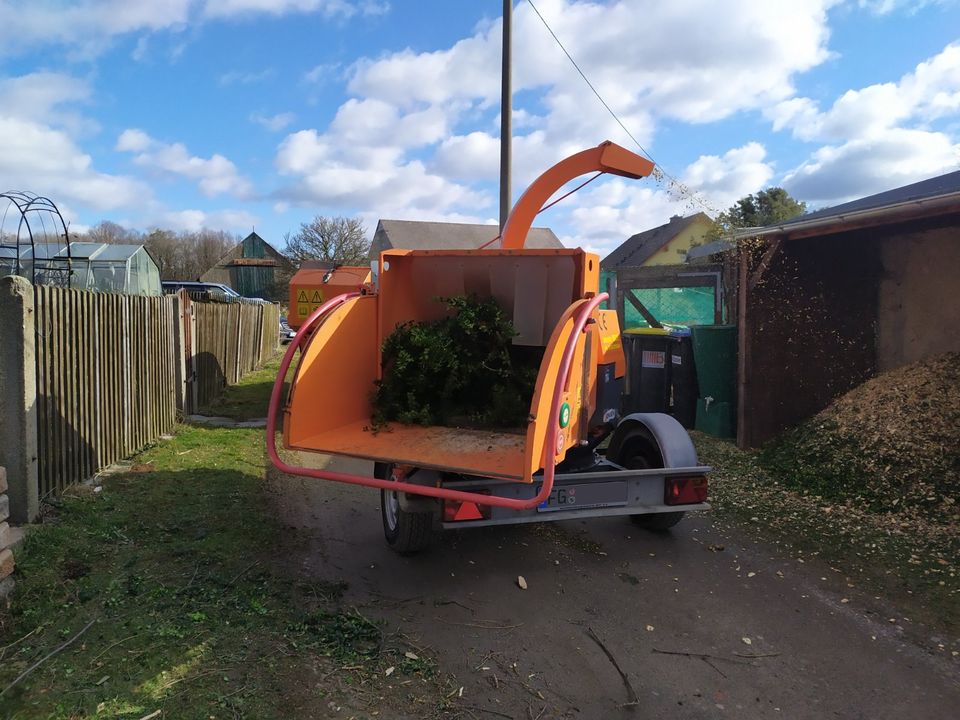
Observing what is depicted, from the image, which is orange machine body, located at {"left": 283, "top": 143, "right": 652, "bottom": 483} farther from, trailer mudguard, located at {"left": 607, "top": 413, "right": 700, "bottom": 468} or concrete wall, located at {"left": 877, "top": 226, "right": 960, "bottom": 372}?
concrete wall, located at {"left": 877, "top": 226, "right": 960, "bottom": 372}

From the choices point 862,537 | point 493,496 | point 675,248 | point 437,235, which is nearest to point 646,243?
point 675,248

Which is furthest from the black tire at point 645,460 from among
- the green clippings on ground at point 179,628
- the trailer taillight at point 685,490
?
the green clippings on ground at point 179,628

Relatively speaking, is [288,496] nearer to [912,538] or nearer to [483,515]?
[483,515]

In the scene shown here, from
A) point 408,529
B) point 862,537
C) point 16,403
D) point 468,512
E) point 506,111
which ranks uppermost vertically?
point 506,111

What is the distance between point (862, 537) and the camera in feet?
15.8

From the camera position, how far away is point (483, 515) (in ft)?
12.9

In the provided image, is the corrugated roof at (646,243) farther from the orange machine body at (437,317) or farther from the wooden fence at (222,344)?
Result: the orange machine body at (437,317)

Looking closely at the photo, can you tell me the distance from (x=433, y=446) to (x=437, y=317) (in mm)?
1280

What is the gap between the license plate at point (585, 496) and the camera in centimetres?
409

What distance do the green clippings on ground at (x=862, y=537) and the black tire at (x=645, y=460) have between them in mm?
768

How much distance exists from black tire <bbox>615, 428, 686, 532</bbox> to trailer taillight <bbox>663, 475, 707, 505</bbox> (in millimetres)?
275

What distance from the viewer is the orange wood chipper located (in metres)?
3.69

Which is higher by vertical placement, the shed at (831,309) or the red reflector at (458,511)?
the shed at (831,309)

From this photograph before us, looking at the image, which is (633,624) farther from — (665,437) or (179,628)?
(179,628)
